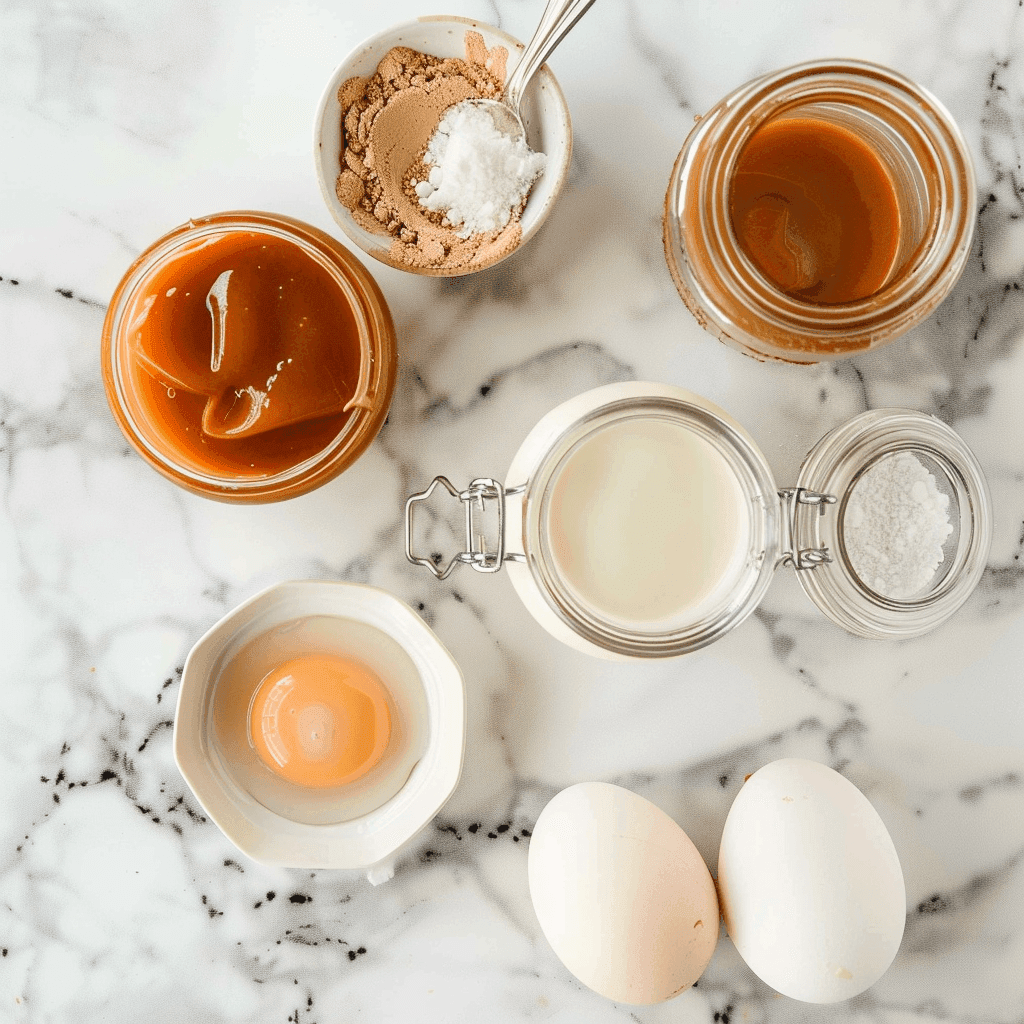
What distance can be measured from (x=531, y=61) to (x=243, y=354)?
31cm

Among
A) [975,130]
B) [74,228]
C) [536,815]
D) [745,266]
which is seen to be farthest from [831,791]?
[74,228]

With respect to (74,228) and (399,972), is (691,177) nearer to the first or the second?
(74,228)

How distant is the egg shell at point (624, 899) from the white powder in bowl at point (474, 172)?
0.48 m

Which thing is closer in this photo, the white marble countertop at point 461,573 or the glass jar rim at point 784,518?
the glass jar rim at point 784,518

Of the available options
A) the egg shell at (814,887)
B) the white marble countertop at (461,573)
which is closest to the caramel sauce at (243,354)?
the white marble countertop at (461,573)

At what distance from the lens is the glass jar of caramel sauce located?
0.65 metres

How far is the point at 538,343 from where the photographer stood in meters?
0.77

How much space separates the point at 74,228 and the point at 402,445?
35 cm

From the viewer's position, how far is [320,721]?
2.32 feet

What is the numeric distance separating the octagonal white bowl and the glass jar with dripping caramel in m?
0.35

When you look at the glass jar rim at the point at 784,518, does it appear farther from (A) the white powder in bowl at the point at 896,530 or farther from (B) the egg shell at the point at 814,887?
(B) the egg shell at the point at 814,887

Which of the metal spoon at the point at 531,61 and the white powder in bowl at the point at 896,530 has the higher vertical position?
the metal spoon at the point at 531,61

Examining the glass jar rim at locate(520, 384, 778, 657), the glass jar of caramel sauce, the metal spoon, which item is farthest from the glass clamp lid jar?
the metal spoon

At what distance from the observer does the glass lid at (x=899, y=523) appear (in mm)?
705
